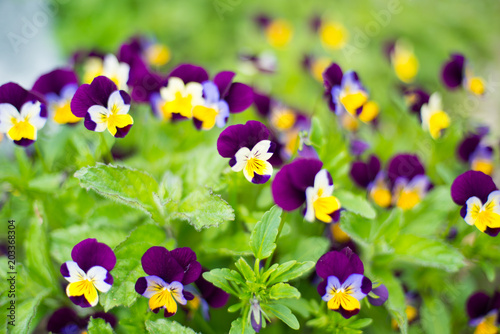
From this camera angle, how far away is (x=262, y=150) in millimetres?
1149

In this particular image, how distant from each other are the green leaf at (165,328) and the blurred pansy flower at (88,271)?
0.16m

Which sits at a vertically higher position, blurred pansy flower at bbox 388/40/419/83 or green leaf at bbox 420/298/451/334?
blurred pansy flower at bbox 388/40/419/83

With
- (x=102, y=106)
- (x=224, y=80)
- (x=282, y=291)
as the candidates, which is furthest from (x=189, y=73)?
Result: (x=282, y=291)

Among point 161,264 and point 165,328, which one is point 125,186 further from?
point 165,328

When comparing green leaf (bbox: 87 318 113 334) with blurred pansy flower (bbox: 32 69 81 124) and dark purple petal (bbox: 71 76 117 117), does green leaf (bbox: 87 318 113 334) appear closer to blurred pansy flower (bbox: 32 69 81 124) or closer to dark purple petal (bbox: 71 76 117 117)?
dark purple petal (bbox: 71 76 117 117)

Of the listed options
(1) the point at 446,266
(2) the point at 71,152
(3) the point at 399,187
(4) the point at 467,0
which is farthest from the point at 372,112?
(4) the point at 467,0

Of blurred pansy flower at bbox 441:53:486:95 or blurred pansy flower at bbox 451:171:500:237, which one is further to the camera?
blurred pansy flower at bbox 441:53:486:95

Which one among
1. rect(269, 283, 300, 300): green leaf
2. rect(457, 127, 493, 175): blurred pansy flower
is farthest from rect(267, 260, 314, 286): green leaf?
rect(457, 127, 493, 175): blurred pansy flower

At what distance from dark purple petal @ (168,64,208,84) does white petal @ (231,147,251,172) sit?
0.39 meters

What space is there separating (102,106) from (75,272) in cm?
47

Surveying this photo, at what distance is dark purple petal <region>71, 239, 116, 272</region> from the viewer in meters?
1.12

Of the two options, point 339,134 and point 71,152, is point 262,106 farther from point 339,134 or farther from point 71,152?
point 71,152

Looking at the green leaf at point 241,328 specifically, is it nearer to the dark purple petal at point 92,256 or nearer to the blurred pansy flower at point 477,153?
the dark purple petal at point 92,256

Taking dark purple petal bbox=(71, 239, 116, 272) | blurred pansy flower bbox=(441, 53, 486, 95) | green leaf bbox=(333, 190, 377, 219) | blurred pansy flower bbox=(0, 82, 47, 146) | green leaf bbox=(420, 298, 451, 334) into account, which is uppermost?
blurred pansy flower bbox=(0, 82, 47, 146)
